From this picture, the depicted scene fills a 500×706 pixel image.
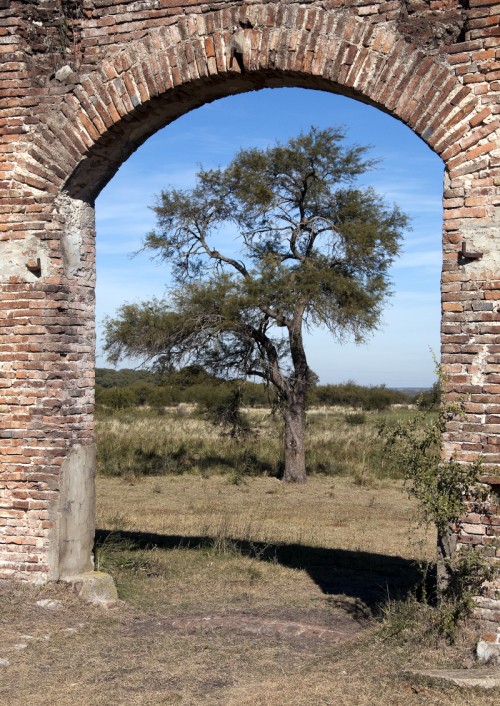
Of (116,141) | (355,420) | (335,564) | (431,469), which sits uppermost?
(116,141)

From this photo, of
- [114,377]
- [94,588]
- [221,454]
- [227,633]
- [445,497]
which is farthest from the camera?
[114,377]

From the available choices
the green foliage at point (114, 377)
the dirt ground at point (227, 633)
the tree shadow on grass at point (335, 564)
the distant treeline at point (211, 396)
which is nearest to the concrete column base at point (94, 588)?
the dirt ground at point (227, 633)

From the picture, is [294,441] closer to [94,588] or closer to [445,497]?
[94,588]

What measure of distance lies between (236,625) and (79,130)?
4.10 m

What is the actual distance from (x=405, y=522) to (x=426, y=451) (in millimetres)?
6765

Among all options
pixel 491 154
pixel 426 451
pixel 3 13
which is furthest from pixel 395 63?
pixel 3 13

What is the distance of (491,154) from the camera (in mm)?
5438

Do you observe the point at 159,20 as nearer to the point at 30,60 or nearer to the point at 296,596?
the point at 30,60

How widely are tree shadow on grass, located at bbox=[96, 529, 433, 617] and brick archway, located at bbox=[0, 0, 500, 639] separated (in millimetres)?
1391

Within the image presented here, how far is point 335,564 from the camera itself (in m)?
8.66

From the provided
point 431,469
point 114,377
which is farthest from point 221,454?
point 114,377

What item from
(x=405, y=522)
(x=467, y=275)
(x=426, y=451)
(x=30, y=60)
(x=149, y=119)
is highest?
(x=30, y=60)

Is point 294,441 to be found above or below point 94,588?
above

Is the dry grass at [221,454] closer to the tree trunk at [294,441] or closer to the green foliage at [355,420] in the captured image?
the tree trunk at [294,441]
